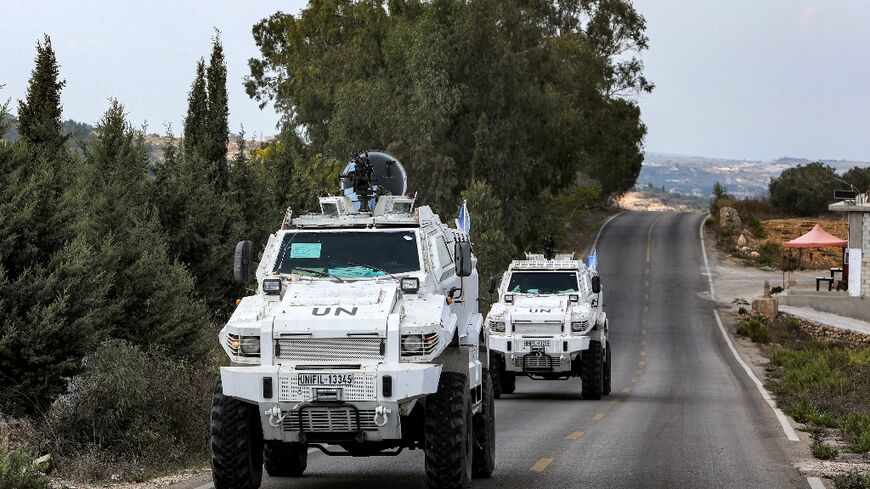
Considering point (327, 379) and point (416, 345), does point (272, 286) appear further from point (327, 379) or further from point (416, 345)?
point (416, 345)

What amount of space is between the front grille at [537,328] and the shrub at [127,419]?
530 inches

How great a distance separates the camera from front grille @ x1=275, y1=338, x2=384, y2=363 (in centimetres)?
1161

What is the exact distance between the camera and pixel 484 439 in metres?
13.9

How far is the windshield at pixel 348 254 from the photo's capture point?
13.4 m

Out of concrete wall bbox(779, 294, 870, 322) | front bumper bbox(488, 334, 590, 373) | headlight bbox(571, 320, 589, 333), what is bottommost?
concrete wall bbox(779, 294, 870, 322)

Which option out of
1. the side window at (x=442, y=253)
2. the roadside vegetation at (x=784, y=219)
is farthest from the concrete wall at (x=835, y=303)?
the side window at (x=442, y=253)

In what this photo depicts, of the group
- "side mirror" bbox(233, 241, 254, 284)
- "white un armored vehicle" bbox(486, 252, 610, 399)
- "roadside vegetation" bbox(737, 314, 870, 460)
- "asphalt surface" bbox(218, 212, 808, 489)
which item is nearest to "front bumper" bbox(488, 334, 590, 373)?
"white un armored vehicle" bbox(486, 252, 610, 399)

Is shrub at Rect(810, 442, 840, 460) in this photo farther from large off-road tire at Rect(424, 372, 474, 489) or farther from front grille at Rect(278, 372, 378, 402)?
front grille at Rect(278, 372, 378, 402)

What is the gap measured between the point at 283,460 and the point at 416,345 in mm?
2854

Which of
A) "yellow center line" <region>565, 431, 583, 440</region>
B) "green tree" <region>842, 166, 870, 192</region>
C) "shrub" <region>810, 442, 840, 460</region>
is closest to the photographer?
"shrub" <region>810, 442, 840, 460</region>

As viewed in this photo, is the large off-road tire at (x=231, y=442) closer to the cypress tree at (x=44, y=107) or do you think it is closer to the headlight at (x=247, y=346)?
the headlight at (x=247, y=346)

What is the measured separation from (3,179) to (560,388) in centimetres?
1849

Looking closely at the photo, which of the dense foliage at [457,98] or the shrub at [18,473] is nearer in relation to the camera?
the shrub at [18,473]

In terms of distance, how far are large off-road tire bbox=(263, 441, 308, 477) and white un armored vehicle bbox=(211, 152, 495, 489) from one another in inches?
13.2
